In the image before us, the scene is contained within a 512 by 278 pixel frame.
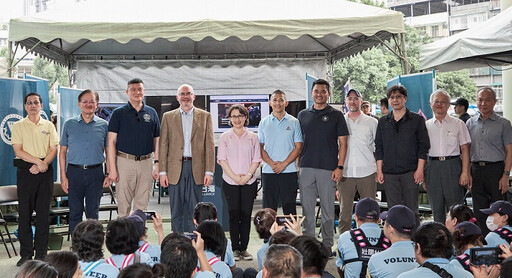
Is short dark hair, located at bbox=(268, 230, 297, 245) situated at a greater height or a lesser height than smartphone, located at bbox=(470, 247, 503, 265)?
lesser

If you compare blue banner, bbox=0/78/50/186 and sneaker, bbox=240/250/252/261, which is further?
blue banner, bbox=0/78/50/186

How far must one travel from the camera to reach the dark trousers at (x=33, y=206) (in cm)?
702

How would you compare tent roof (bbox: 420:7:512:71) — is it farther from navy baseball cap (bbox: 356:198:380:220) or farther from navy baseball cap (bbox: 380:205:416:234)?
navy baseball cap (bbox: 380:205:416:234)

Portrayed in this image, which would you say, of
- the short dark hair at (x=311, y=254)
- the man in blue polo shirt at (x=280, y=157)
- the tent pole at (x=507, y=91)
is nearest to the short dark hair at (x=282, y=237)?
the short dark hair at (x=311, y=254)

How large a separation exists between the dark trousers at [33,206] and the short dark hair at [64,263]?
3.85 m

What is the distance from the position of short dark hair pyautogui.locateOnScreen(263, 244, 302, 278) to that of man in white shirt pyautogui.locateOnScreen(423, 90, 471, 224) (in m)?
4.26

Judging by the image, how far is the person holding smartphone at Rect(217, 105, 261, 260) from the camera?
7.18m

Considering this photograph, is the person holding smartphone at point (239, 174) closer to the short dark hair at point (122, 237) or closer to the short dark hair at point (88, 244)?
the short dark hair at point (122, 237)

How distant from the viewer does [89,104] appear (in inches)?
282

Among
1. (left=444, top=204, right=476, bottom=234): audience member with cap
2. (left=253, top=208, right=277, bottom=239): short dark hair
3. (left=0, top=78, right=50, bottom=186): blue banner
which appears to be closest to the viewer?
(left=253, top=208, right=277, bottom=239): short dark hair

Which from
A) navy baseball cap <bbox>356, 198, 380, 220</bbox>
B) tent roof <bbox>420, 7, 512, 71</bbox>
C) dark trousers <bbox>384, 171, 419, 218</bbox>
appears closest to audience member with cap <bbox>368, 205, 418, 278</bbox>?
navy baseball cap <bbox>356, 198, 380, 220</bbox>

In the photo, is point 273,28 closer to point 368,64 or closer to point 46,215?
point 46,215

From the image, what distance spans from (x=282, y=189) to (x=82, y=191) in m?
2.19

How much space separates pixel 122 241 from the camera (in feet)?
14.0
